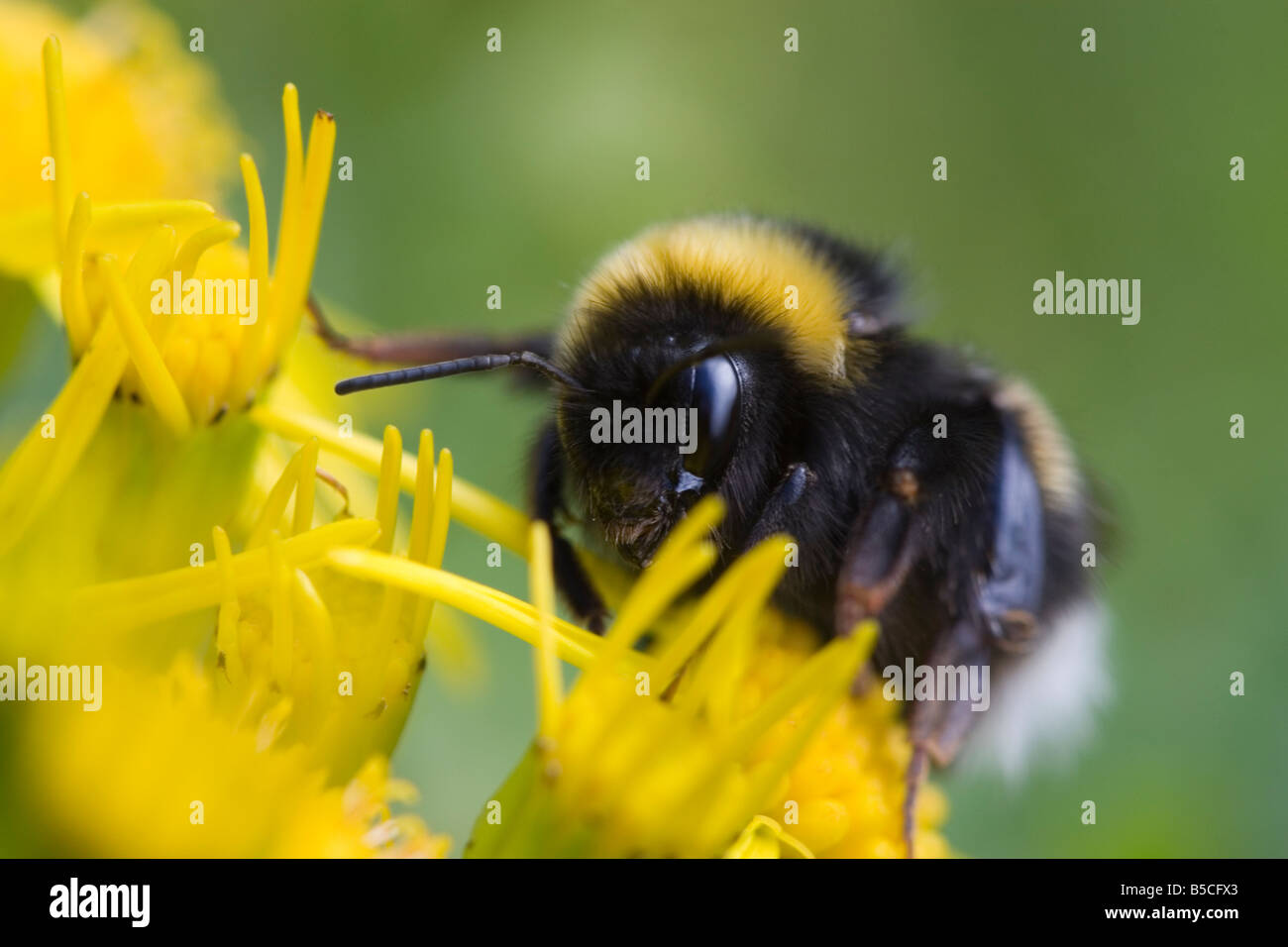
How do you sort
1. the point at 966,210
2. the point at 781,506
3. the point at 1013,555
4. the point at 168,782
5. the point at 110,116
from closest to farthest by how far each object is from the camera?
the point at 168,782 → the point at 781,506 → the point at 1013,555 → the point at 110,116 → the point at 966,210

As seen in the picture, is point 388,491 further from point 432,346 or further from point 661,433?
Answer: point 432,346

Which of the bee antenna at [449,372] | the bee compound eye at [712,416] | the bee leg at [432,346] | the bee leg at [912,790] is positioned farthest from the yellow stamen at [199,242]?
the bee leg at [912,790]

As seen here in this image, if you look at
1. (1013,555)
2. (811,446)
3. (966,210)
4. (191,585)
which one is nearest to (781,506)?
(811,446)

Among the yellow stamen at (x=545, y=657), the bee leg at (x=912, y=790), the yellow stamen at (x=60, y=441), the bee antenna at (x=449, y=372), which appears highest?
the bee antenna at (x=449, y=372)

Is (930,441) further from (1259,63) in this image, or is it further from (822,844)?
(1259,63)

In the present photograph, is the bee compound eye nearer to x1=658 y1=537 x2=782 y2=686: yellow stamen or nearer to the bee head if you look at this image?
the bee head

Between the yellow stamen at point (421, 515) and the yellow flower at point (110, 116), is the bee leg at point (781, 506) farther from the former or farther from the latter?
the yellow flower at point (110, 116)

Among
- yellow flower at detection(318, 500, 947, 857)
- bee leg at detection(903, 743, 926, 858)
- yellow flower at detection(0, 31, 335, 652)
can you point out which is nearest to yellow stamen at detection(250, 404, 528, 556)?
yellow flower at detection(0, 31, 335, 652)
